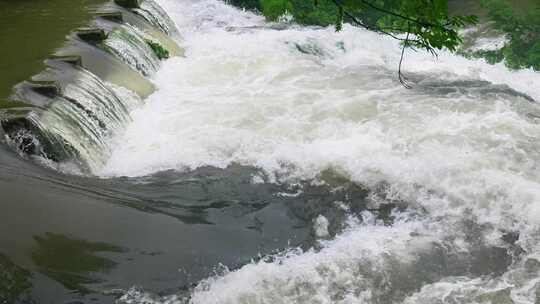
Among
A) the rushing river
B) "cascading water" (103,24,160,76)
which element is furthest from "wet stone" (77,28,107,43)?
the rushing river

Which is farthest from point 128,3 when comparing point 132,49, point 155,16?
point 132,49

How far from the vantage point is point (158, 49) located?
11.8 metres

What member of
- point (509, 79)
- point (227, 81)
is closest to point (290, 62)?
point (227, 81)

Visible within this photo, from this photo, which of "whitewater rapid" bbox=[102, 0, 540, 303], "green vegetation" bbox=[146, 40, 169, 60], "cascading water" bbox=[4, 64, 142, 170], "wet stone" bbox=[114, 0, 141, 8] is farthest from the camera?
"wet stone" bbox=[114, 0, 141, 8]

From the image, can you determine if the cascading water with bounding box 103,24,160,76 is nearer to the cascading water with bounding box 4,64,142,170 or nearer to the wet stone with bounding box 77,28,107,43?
the wet stone with bounding box 77,28,107,43

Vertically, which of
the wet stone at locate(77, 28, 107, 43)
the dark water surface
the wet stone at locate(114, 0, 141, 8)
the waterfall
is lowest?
the dark water surface

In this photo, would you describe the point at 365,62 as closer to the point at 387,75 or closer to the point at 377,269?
the point at 387,75

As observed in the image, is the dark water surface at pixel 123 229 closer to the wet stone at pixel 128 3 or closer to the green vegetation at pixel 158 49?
the green vegetation at pixel 158 49

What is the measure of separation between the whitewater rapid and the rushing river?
2cm

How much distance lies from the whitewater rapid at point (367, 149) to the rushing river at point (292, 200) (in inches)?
0.8

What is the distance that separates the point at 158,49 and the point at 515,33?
7707mm

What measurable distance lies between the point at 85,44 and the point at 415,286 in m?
7.13

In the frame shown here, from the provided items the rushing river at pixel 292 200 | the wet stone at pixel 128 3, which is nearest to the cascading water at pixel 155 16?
the wet stone at pixel 128 3

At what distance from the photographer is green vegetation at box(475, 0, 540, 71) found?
41.4ft
